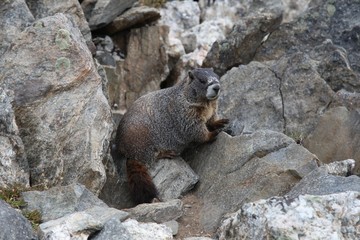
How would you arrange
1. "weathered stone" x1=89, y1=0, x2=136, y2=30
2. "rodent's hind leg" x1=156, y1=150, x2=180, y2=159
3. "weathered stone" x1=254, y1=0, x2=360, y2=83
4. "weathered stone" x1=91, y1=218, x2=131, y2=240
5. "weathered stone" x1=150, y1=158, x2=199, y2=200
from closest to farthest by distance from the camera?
"weathered stone" x1=91, y1=218, x2=131, y2=240
"weathered stone" x1=150, y1=158, x2=199, y2=200
"rodent's hind leg" x1=156, y1=150, x2=180, y2=159
"weathered stone" x1=254, y1=0, x2=360, y2=83
"weathered stone" x1=89, y1=0, x2=136, y2=30

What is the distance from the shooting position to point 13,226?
306 inches

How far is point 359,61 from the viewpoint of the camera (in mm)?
15383

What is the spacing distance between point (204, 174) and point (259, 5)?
23.3 feet

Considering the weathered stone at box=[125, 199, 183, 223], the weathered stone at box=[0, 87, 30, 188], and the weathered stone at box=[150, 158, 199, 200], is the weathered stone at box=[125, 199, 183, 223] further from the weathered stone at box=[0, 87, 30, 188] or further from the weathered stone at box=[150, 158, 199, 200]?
the weathered stone at box=[0, 87, 30, 188]

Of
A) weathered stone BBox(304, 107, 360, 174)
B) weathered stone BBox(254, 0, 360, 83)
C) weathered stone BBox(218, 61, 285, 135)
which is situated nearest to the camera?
weathered stone BBox(304, 107, 360, 174)

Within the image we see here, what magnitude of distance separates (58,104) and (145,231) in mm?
3276

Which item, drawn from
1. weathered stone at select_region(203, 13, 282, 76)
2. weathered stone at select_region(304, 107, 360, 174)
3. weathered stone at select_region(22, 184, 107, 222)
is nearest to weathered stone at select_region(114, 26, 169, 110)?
weathered stone at select_region(203, 13, 282, 76)

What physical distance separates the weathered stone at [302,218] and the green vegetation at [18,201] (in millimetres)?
2336

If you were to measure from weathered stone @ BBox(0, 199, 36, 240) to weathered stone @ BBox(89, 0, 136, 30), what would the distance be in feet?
28.0

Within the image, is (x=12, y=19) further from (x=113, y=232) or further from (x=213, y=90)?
(x=113, y=232)

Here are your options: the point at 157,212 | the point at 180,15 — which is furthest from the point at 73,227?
the point at 180,15

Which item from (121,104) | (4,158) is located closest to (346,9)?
(121,104)

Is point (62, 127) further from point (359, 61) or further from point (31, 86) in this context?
point (359, 61)

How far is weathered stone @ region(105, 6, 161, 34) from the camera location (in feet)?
53.8
